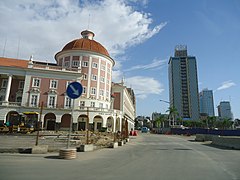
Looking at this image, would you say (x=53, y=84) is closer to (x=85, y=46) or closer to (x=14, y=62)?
(x=85, y=46)

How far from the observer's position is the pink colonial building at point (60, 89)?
41781 millimetres

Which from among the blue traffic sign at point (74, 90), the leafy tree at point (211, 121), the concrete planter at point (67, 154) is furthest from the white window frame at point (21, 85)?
the leafy tree at point (211, 121)

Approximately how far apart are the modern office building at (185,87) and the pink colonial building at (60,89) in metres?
90.4

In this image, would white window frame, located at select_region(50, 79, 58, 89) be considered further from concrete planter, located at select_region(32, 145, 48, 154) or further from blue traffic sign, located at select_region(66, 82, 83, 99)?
blue traffic sign, located at select_region(66, 82, 83, 99)

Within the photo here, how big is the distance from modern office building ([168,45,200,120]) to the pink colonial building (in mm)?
90428

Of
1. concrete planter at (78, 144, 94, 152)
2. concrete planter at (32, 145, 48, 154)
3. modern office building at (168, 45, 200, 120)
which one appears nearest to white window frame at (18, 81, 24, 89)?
concrete planter at (78, 144, 94, 152)

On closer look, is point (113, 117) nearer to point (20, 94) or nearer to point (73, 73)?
point (73, 73)

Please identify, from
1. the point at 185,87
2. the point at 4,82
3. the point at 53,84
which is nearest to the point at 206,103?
the point at 185,87

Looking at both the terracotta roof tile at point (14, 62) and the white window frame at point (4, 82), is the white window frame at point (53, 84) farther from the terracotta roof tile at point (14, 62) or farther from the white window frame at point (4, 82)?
the white window frame at point (4, 82)

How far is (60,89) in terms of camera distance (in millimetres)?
43500

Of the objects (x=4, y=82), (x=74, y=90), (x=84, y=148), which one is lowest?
(x=84, y=148)

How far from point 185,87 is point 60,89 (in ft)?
349

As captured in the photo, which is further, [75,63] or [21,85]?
[75,63]

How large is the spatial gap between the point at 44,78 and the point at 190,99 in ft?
362
